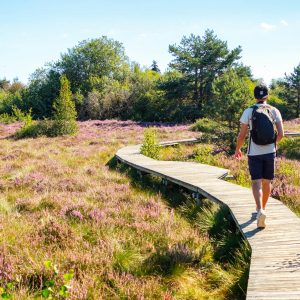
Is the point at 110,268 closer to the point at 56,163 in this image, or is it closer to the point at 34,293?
the point at 34,293

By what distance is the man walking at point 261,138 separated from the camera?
5254 mm

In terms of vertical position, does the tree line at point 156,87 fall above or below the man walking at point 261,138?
above

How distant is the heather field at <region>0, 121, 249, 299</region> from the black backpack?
5.44 ft

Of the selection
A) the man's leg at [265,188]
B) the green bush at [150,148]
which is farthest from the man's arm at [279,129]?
the green bush at [150,148]

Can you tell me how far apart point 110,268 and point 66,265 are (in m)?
0.61

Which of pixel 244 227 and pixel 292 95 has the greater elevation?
pixel 292 95

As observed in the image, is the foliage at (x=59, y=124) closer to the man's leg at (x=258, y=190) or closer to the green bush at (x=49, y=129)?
the green bush at (x=49, y=129)

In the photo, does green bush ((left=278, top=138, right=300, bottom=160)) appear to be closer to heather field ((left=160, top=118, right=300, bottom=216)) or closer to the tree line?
heather field ((left=160, top=118, right=300, bottom=216))

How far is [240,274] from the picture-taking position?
15.3 feet

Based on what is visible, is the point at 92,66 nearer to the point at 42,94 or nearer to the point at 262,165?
the point at 42,94

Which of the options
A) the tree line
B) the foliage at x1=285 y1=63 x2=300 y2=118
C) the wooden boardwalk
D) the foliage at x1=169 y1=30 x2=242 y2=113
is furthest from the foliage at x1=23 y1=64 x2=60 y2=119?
the wooden boardwalk

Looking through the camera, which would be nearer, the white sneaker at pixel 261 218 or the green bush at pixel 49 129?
the white sneaker at pixel 261 218

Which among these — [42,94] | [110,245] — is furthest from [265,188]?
[42,94]

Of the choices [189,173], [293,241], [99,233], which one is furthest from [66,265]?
[189,173]
